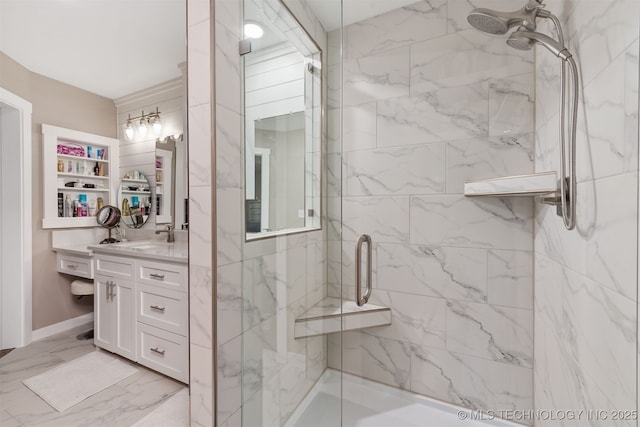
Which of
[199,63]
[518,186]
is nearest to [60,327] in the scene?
[199,63]

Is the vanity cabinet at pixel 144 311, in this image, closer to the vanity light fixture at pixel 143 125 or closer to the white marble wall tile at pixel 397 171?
the vanity light fixture at pixel 143 125

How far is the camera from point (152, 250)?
5.43 ft

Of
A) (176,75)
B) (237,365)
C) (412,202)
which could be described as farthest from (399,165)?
(176,75)

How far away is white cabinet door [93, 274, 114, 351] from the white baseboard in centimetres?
6

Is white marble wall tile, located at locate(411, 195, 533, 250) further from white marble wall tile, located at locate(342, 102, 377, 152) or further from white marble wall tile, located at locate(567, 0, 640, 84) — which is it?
white marble wall tile, located at locate(567, 0, 640, 84)

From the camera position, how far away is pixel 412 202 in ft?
5.08

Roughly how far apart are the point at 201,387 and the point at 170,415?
503mm

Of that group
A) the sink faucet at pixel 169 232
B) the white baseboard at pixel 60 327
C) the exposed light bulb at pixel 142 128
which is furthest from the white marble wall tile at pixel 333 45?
the white baseboard at pixel 60 327

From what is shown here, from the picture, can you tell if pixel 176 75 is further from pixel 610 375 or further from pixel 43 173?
pixel 610 375

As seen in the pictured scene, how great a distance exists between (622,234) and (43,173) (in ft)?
7.95

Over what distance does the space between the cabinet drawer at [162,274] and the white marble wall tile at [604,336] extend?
1758mm

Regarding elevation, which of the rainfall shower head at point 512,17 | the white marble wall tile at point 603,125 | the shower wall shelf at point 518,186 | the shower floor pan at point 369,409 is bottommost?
the shower floor pan at point 369,409

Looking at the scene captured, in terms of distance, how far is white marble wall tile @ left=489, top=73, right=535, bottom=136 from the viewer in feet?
4.31

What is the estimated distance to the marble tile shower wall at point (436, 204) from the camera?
1352 mm
